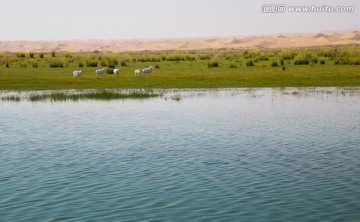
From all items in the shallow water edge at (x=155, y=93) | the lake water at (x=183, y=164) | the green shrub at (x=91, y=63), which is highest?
the green shrub at (x=91, y=63)

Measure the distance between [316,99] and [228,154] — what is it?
48.8 feet

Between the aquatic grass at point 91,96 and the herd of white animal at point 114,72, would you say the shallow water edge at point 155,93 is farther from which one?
the herd of white animal at point 114,72

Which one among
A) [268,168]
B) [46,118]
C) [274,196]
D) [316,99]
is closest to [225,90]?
[316,99]

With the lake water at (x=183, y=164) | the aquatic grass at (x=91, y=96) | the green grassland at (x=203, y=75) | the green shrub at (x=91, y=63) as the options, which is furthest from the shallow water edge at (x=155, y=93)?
the green shrub at (x=91, y=63)

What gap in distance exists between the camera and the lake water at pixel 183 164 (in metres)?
10.2

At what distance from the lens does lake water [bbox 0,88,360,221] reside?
10203mm

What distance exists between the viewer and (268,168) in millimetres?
13172

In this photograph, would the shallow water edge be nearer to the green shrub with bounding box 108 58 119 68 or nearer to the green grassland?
the green grassland

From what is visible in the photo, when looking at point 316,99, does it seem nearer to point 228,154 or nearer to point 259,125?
point 259,125

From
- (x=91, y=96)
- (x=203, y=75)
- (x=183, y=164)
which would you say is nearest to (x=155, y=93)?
(x=91, y=96)

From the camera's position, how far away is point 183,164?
13.8 m

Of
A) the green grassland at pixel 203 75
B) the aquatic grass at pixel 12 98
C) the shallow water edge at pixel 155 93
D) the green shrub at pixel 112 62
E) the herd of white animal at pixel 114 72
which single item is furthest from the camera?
the green shrub at pixel 112 62

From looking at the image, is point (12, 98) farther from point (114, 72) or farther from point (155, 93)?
point (114, 72)

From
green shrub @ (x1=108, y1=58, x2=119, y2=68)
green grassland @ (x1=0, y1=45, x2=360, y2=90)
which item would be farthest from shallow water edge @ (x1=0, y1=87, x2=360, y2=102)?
green shrub @ (x1=108, y1=58, x2=119, y2=68)
